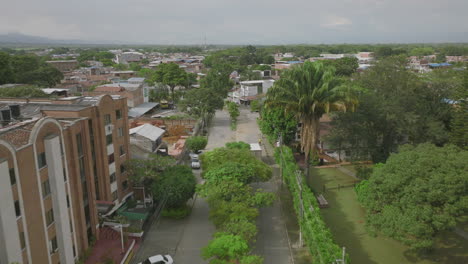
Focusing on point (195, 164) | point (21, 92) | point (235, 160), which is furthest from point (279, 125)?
point (21, 92)

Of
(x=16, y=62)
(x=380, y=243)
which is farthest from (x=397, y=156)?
(x=16, y=62)

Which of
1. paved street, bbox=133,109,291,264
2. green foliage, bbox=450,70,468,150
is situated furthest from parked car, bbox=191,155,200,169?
green foliage, bbox=450,70,468,150

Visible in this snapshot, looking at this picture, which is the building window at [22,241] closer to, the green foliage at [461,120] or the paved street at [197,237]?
the paved street at [197,237]

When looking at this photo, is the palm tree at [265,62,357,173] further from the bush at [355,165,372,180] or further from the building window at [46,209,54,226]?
the building window at [46,209,54,226]

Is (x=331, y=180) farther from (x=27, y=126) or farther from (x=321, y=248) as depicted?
(x=27, y=126)

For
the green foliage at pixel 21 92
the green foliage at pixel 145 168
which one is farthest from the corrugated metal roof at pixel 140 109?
the green foliage at pixel 145 168

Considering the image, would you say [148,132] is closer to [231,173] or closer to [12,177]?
[231,173]
